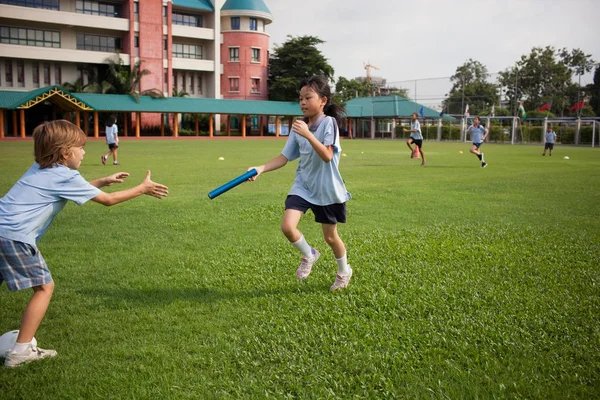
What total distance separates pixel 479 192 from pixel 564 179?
4.92m

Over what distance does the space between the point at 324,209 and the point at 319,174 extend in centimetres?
34

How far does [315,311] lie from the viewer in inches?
177

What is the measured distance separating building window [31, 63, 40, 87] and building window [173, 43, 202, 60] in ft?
46.3

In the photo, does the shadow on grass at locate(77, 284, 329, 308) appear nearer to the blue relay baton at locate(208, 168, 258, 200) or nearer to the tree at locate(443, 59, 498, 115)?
the blue relay baton at locate(208, 168, 258, 200)

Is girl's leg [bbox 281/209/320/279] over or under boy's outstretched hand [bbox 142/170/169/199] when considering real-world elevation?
under

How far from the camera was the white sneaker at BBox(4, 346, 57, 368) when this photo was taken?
352 cm

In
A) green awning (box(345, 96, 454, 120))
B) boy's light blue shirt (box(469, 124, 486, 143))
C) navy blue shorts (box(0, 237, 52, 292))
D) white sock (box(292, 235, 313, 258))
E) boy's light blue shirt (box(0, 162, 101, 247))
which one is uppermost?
green awning (box(345, 96, 454, 120))

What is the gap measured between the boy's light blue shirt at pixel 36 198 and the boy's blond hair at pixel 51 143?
0.19 ft

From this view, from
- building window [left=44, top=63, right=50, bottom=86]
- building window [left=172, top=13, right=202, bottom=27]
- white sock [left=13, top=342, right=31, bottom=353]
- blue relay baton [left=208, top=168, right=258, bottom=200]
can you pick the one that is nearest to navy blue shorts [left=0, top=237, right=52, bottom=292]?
white sock [left=13, top=342, right=31, bottom=353]

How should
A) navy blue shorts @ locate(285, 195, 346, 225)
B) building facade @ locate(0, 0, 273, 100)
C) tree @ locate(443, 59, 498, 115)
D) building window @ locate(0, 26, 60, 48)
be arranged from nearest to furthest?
navy blue shorts @ locate(285, 195, 346, 225)
building window @ locate(0, 26, 60, 48)
building facade @ locate(0, 0, 273, 100)
tree @ locate(443, 59, 498, 115)

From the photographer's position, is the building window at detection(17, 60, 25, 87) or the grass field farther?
the building window at detection(17, 60, 25, 87)

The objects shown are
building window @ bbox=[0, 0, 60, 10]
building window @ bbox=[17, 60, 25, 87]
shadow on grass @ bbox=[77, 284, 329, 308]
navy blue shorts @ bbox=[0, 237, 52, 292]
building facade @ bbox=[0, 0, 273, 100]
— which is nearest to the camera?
navy blue shorts @ bbox=[0, 237, 52, 292]

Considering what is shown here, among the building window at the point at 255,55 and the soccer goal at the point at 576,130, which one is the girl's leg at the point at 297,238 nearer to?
the soccer goal at the point at 576,130

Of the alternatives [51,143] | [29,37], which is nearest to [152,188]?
[51,143]
